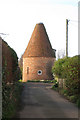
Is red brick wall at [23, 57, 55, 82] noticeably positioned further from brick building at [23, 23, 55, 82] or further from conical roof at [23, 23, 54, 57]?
conical roof at [23, 23, 54, 57]

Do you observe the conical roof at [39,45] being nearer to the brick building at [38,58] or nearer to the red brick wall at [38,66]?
the brick building at [38,58]

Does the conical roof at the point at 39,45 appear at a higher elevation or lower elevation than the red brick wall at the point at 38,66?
higher

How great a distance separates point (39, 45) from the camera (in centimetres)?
4016

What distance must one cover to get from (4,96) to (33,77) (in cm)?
3113

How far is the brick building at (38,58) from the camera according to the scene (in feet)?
131

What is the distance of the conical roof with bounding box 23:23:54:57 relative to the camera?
3997 centimetres

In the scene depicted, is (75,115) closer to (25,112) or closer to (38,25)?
(25,112)

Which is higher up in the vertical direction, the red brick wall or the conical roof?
the conical roof

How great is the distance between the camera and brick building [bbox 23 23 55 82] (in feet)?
131

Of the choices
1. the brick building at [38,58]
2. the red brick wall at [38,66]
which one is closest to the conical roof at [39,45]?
the brick building at [38,58]

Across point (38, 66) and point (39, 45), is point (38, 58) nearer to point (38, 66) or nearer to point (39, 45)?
point (38, 66)

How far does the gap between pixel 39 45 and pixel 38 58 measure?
8.03 ft

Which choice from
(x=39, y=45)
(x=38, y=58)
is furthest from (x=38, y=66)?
(x=39, y=45)

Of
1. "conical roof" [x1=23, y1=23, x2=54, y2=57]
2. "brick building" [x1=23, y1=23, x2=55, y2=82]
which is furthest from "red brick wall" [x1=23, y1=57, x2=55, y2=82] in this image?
"conical roof" [x1=23, y1=23, x2=54, y2=57]
